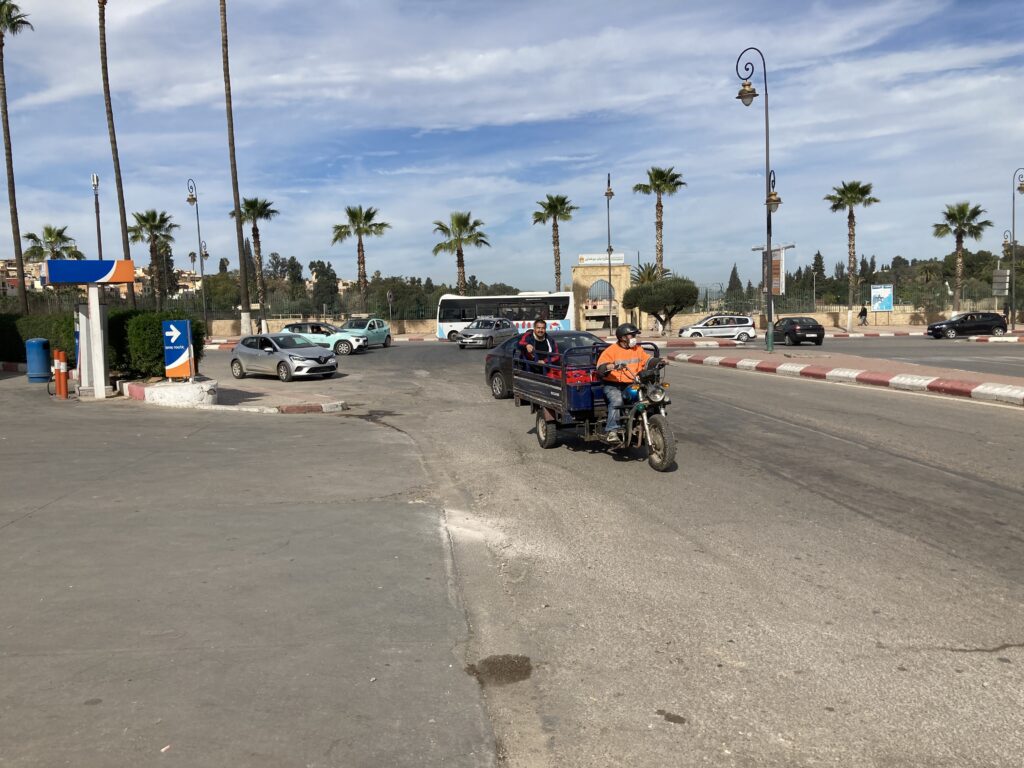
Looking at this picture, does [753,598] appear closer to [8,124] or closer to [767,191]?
[767,191]

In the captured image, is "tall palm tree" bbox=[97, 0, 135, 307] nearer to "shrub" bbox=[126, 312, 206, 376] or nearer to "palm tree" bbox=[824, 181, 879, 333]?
"shrub" bbox=[126, 312, 206, 376]

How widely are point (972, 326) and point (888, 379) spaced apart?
31.0 m

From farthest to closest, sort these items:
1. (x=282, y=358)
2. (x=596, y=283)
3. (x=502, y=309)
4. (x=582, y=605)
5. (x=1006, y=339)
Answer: (x=596, y=283) → (x=502, y=309) → (x=1006, y=339) → (x=282, y=358) → (x=582, y=605)

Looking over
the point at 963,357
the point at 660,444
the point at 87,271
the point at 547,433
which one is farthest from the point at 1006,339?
the point at 87,271

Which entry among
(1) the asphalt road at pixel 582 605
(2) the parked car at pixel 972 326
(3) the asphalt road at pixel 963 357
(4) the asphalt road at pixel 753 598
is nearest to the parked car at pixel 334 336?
(3) the asphalt road at pixel 963 357

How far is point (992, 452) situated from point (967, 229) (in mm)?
57807

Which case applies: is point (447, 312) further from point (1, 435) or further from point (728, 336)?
point (1, 435)

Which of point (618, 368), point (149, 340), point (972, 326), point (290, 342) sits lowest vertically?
point (972, 326)

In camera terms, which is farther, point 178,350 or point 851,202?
point 851,202

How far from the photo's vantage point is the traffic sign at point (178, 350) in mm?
16797

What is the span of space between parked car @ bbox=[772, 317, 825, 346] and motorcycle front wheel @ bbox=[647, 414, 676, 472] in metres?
30.6

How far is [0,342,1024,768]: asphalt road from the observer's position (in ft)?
11.6

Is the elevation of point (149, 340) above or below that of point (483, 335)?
above

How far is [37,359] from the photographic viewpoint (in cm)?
2125
